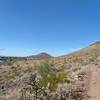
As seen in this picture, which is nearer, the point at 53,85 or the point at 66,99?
the point at 66,99

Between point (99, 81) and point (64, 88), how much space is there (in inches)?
148

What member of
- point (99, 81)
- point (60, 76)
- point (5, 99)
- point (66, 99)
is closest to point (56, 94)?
point (66, 99)

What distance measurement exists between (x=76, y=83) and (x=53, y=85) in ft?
7.44

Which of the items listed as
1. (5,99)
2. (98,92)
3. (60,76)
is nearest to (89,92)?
(98,92)

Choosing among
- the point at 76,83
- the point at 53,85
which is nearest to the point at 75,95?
the point at 53,85

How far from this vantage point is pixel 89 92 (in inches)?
539

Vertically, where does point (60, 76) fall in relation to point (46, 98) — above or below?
above

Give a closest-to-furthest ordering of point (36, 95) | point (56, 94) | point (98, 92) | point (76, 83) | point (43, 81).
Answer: point (36, 95)
point (56, 94)
point (98, 92)
point (43, 81)
point (76, 83)

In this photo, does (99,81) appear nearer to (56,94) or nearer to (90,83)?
(90,83)

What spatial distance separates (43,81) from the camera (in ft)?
47.4

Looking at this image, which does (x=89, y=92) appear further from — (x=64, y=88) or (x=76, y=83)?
(x=76, y=83)

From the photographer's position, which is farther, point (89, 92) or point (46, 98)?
point (89, 92)

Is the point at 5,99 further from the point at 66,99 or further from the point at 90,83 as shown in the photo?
the point at 90,83

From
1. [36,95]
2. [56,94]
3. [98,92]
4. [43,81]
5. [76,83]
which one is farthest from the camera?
[76,83]
